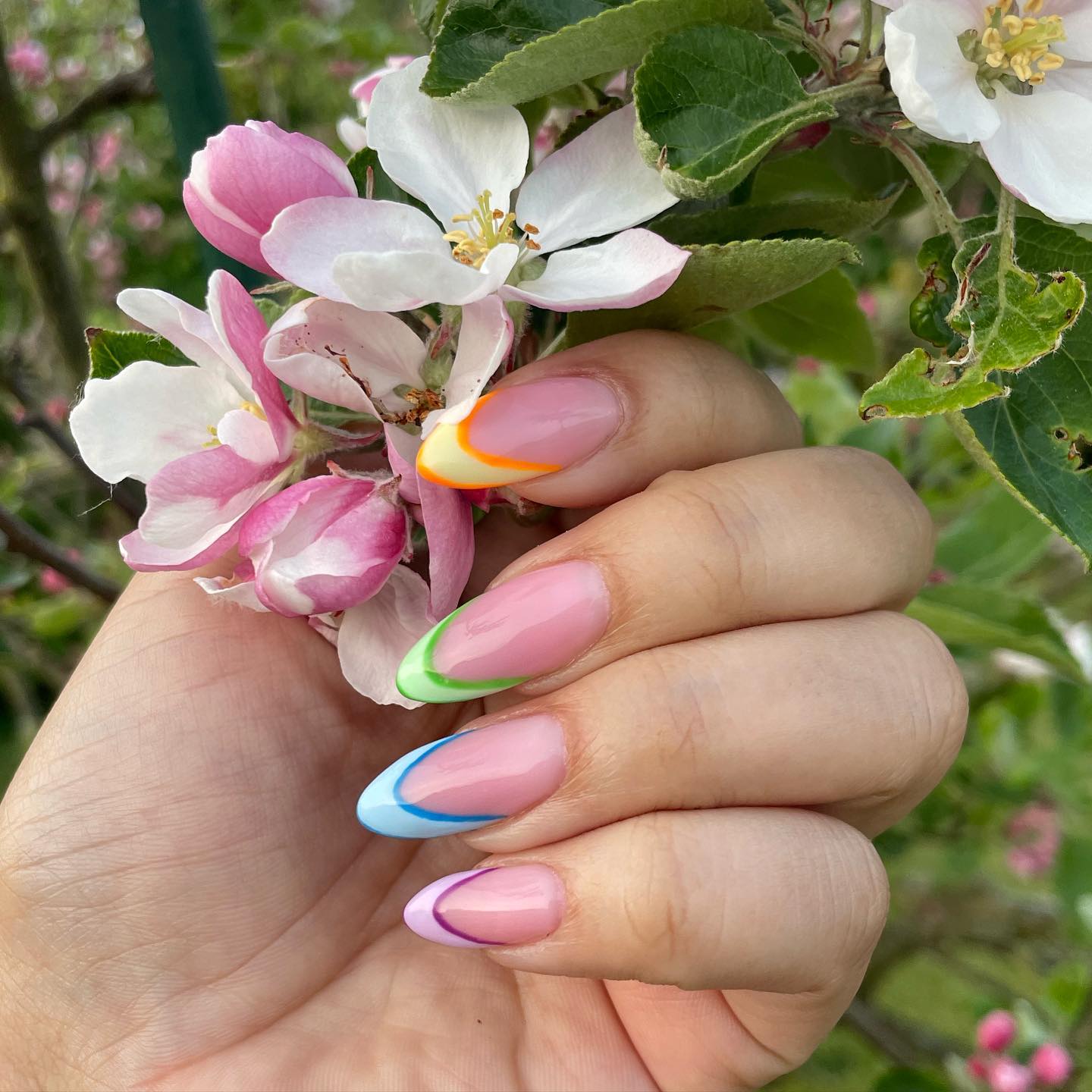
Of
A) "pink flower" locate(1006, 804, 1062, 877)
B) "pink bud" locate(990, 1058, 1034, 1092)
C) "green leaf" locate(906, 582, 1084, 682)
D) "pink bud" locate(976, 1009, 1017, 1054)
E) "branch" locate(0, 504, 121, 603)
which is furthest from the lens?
"pink flower" locate(1006, 804, 1062, 877)

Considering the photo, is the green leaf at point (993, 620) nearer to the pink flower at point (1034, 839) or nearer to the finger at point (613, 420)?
the finger at point (613, 420)

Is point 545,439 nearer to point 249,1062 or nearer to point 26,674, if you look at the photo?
point 249,1062

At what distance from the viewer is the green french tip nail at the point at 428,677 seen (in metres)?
0.57

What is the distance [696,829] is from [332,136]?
2.62 metres

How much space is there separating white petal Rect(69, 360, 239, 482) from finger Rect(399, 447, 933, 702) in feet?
0.57

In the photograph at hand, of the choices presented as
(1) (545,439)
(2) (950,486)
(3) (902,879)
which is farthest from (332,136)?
(1) (545,439)

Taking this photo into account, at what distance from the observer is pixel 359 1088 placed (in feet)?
2.37

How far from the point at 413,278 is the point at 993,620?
66cm

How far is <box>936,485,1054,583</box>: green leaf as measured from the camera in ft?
3.52

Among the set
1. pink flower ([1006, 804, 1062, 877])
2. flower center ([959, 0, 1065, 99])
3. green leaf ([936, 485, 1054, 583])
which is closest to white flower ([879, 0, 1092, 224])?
flower center ([959, 0, 1065, 99])

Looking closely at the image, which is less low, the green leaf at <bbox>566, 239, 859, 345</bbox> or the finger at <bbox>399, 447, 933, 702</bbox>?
the green leaf at <bbox>566, 239, 859, 345</bbox>

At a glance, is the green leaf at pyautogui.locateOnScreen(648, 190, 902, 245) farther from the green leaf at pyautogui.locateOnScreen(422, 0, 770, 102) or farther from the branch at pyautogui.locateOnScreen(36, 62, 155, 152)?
the branch at pyautogui.locateOnScreen(36, 62, 155, 152)

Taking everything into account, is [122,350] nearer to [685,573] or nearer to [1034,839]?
[685,573]

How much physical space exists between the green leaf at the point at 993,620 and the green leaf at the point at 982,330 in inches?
15.1
